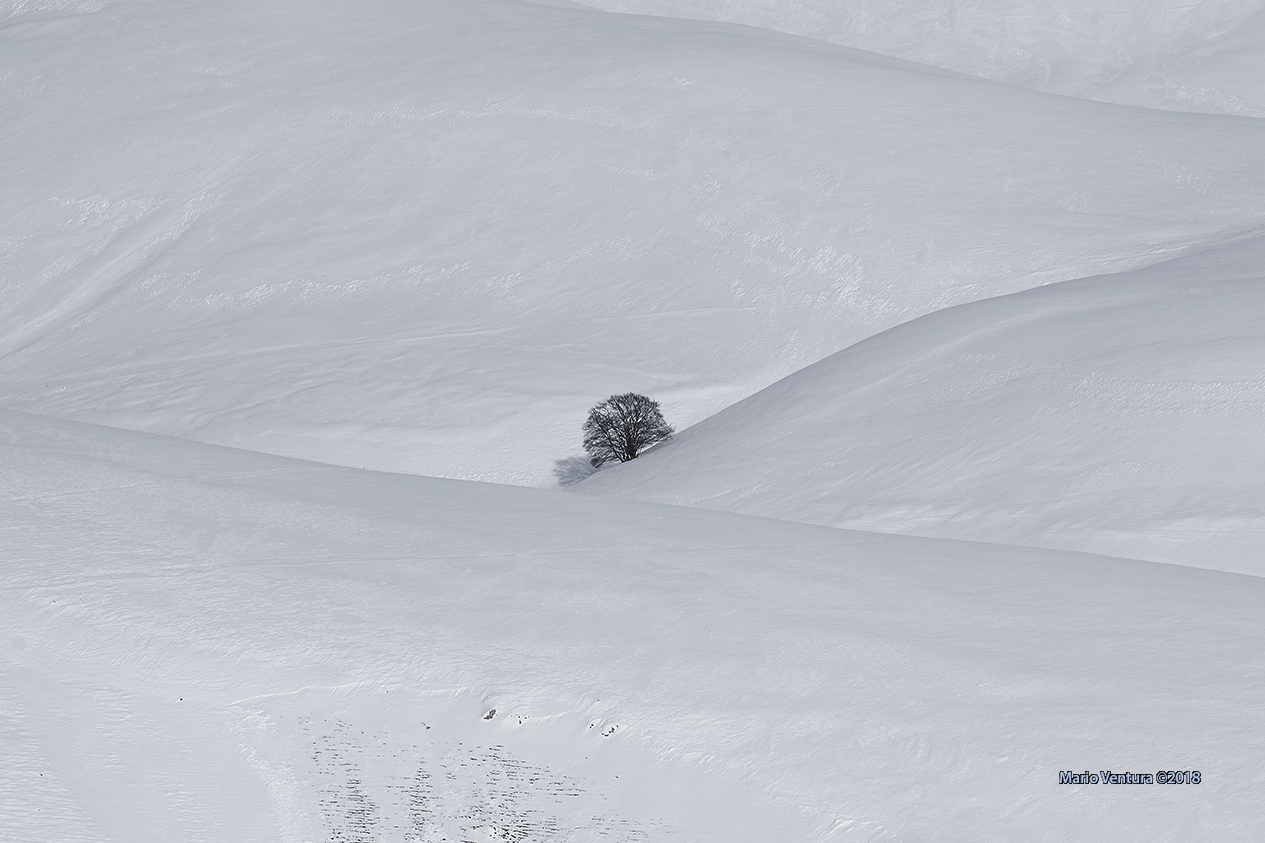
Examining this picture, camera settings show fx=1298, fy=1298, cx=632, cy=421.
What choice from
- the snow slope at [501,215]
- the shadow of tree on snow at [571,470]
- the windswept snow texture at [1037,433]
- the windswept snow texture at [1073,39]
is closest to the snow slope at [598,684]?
the windswept snow texture at [1037,433]

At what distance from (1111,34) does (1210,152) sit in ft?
61.6

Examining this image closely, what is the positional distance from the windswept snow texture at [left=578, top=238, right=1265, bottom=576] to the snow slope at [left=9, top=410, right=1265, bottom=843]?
4.76 ft

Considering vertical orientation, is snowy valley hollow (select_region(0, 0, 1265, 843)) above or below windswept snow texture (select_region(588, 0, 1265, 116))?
below

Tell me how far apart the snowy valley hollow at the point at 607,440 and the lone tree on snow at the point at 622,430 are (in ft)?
0.26

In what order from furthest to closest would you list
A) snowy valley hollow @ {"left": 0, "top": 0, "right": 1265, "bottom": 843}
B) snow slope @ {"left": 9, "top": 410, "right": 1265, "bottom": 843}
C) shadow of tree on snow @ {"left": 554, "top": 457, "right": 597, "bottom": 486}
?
shadow of tree on snow @ {"left": 554, "top": 457, "right": 597, "bottom": 486}
snowy valley hollow @ {"left": 0, "top": 0, "right": 1265, "bottom": 843}
snow slope @ {"left": 9, "top": 410, "right": 1265, "bottom": 843}

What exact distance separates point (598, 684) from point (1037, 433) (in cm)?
624

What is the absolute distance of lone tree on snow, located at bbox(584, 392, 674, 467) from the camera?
16578 millimetres

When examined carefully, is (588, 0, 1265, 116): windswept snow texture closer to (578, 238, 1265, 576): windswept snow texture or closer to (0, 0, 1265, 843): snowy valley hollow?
(0, 0, 1265, 843): snowy valley hollow

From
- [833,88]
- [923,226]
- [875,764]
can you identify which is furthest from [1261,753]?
[833,88]

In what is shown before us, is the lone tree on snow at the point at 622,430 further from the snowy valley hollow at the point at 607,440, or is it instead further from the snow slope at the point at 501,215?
the snow slope at the point at 501,215

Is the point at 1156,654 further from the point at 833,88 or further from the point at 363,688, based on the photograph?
the point at 833,88

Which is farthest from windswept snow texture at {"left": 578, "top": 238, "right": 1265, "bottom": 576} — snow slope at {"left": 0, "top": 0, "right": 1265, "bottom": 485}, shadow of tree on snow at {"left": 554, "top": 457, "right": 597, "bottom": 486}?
snow slope at {"left": 0, "top": 0, "right": 1265, "bottom": 485}

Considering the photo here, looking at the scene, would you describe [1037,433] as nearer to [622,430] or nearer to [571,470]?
[622,430]

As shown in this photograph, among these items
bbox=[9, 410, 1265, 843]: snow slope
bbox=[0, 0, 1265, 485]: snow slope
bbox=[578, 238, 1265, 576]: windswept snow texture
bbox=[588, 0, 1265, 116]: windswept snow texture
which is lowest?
bbox=[9, 410, 1265, 843]: snow slope
